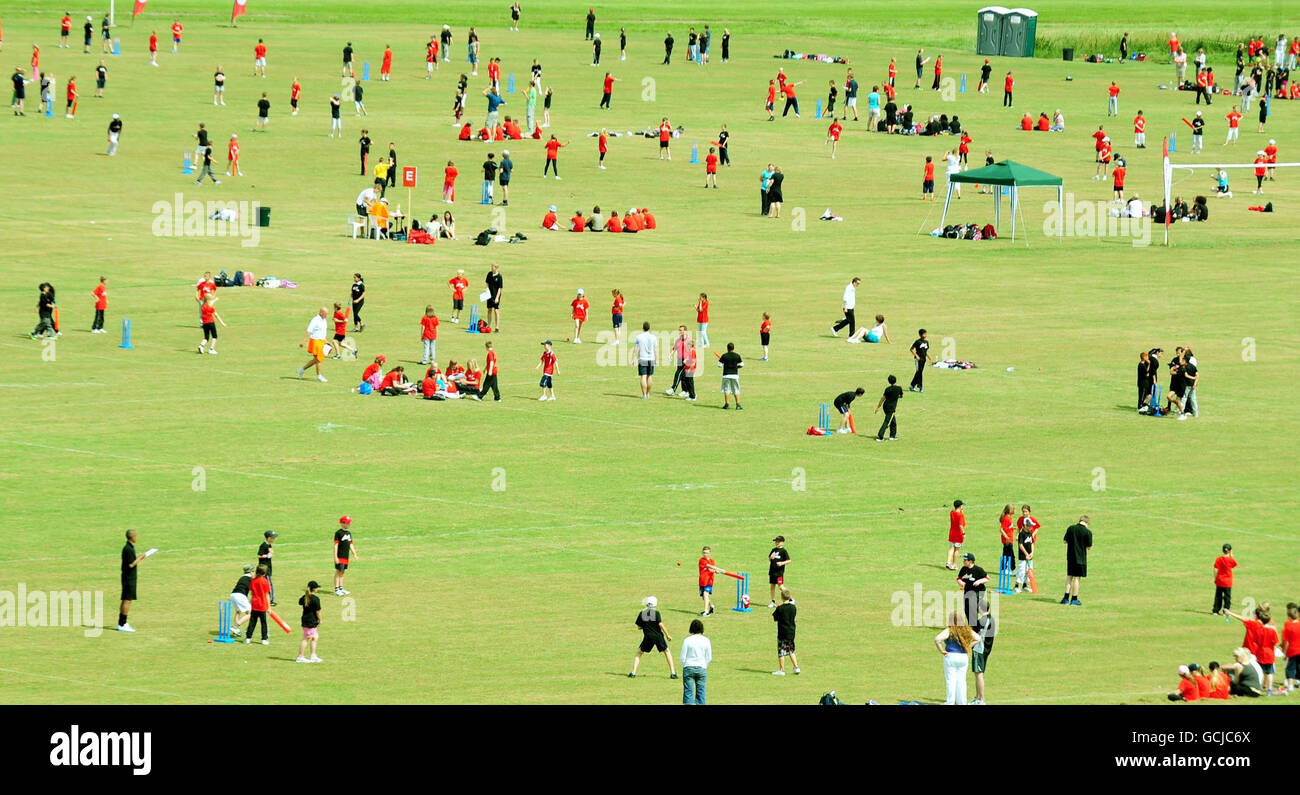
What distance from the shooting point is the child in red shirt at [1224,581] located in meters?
27.7

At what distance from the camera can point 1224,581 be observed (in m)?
27.8

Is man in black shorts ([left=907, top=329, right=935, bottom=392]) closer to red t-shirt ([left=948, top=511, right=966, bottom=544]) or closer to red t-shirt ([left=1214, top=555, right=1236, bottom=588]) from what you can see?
red t-shirt ([left=948, top=511, right=966, bottom=544])

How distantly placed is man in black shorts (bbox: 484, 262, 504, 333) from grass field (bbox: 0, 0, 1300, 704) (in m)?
0.81

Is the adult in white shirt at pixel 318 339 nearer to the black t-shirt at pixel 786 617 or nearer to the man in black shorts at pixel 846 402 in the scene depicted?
the man in black shorts at pixel 846 402

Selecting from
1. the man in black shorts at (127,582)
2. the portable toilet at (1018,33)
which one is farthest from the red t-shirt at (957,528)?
the portable toilet at (1018,33)

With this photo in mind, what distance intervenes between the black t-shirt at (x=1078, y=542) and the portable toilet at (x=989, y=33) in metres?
79.5

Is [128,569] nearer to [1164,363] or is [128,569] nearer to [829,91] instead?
[1164,363]

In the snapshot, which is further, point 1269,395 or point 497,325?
point 497,325

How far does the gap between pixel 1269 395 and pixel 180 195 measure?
3634 centimetres

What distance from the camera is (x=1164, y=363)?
152ft

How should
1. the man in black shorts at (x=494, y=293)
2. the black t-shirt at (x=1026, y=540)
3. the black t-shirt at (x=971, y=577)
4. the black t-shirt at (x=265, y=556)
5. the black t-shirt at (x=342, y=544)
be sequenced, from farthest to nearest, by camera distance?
the man in black shorts at (x=494, y=293)
the black t-shirt at (x=1026, y=540)
the black t-shirt at (x=342, y=544)
the black t-shirt at (x=971, y=577)
the black t-shirt at (x=265, y=556)

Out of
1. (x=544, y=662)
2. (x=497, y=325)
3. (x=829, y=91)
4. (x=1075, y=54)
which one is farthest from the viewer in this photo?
(x=1075, y=54)

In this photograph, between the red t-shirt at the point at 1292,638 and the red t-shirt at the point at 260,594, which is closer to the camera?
the red t-shirt at the point at 1292,638
